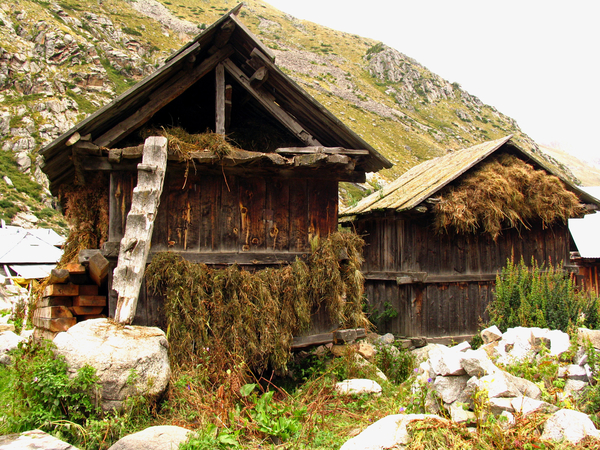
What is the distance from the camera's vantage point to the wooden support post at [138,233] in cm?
535

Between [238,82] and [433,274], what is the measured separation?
685cm

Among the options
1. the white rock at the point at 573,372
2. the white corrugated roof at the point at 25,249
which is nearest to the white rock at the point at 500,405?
the white rock at the point at 573,372

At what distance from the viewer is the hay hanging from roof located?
1004 centimetres

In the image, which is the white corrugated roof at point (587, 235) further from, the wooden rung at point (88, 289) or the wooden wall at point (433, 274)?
the wooden rung at point (88, 289)

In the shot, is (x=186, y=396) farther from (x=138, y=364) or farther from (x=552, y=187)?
(x=552, y=187)

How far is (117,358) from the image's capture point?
15.0ft

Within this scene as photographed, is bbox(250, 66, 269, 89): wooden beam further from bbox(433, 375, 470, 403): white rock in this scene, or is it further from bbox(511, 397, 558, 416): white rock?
bbox(511, 397, 558, 416): white rock

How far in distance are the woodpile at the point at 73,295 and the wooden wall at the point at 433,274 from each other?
6984 millimetres

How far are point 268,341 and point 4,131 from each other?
44.2 metres

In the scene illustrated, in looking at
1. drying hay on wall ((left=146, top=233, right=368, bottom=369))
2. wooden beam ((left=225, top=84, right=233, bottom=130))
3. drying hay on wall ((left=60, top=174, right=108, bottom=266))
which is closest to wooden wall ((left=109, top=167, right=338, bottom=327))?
drying hay on wall ((left=146, top=233, right=368, bottom=369))

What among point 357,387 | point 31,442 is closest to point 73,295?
point 31,442

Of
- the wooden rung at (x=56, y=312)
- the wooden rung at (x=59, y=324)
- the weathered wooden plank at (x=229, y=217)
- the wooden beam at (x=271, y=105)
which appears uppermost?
the wooden beam at (x=271, y=105)

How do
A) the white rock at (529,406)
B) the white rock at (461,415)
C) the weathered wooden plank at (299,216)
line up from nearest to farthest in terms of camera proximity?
the white rock at (529,406) < the white rock at (461,415) < the weathered wooden plank at (299,216)

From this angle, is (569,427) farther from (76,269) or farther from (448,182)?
(448,182)
